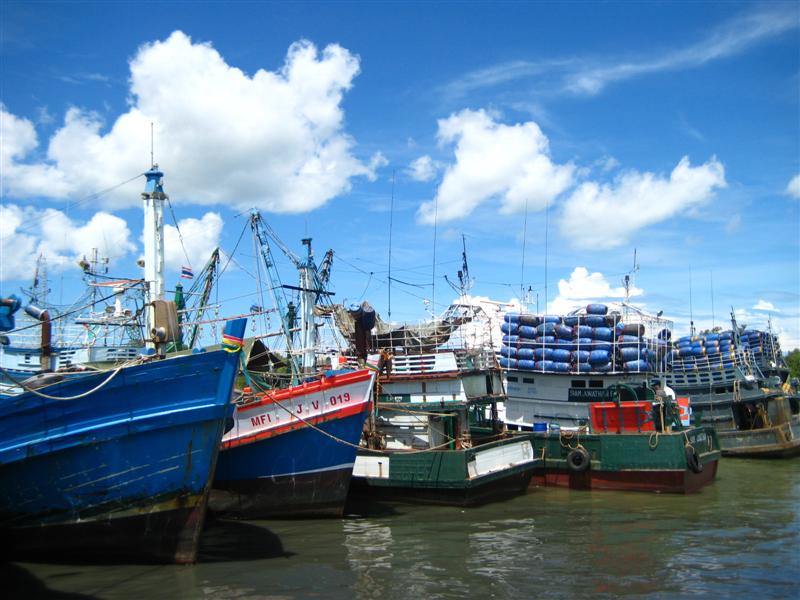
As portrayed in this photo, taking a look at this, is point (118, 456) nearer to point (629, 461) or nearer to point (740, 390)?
point (629, 461)

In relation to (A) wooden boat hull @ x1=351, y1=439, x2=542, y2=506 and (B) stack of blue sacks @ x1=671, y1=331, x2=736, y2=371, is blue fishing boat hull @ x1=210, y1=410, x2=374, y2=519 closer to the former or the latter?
(A) wooden boat hull @ x1=351, y1=439, x2=542, y2=506

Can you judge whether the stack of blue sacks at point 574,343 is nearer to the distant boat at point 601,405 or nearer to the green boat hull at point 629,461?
the distant boat at point 601,405

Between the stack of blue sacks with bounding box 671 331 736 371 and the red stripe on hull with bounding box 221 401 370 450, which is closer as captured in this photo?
the red stripe on hull with bounding box 221 401 370 450

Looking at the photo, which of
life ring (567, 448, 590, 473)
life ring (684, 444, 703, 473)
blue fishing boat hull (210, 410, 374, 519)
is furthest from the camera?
life ring (567, 448, 590, 473)

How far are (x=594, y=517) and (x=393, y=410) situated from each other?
5.97 m

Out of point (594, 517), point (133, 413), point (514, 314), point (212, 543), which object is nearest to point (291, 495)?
point (212, 543)

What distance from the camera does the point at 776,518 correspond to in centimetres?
1583

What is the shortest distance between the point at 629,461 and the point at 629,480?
549 mm

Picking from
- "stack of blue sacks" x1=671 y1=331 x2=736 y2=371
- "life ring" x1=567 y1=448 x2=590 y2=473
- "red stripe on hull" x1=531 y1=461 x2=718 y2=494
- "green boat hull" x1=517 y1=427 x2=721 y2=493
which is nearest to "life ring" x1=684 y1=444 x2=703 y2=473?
"green boat hull" x1=517 y1=427 x2=721 y2=493

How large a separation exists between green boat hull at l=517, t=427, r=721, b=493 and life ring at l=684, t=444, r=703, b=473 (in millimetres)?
29

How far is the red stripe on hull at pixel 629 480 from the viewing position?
19.1 meters

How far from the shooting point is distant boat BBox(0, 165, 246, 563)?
11.4 metres

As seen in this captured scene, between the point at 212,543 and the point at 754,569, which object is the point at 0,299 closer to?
the point at 212,543

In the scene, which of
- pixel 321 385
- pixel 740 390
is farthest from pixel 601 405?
pixel 740 390
